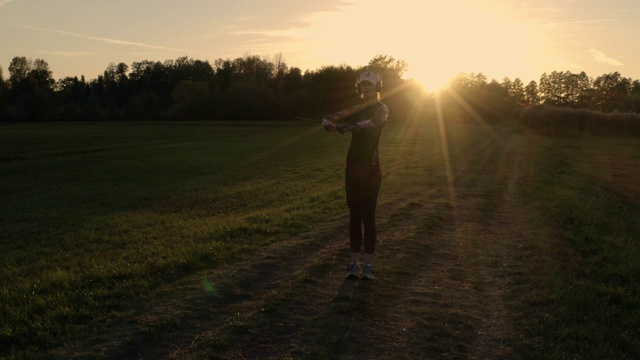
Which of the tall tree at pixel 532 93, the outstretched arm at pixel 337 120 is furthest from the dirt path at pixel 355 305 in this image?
the tall tree at pixel 532 93

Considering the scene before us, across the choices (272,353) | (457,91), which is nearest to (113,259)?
(272,353)

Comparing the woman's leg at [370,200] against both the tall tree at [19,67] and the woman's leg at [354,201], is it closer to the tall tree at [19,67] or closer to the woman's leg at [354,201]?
the woman's leg at [354,201]

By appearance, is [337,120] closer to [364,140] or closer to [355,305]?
[364,140]

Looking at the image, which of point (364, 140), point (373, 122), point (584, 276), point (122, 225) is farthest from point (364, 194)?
point (122, 225)

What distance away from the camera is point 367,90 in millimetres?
6715

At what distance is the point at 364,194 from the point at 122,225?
24.3ft

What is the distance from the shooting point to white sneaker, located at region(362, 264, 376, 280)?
6.88 meters

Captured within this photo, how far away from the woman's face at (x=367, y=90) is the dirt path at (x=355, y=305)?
7.80 feet

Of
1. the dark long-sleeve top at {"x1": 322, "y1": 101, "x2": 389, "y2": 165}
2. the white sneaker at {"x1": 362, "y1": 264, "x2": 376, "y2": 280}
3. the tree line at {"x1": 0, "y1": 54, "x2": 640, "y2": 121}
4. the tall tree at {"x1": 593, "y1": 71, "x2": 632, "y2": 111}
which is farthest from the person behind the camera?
the tall tree at {"x1": 593, "y1": 71, "x2": 632, "y2": 111}

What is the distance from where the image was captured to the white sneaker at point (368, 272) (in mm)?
6879

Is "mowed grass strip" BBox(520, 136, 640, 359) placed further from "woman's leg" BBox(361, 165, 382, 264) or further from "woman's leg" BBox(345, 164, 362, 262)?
"woman's leg" BBox(345, 164, 362, 262)

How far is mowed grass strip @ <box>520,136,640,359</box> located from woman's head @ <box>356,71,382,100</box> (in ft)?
10.3

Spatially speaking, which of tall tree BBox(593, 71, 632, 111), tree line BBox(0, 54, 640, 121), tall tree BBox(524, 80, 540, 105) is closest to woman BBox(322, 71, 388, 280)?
tree line BBox(0, 54, 640, 121)

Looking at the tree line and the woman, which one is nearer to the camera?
the woman
